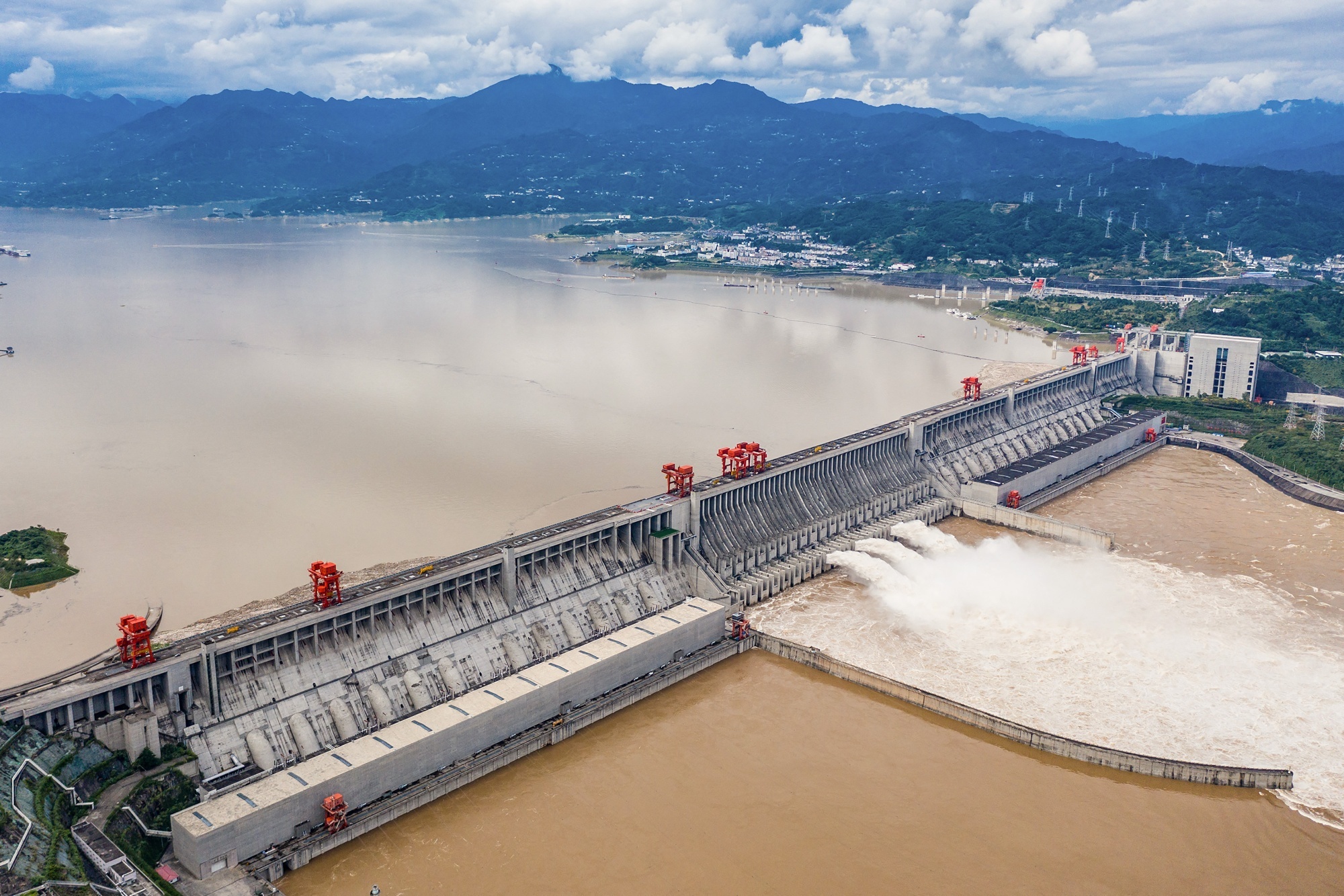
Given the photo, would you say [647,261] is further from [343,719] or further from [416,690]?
[343,719]

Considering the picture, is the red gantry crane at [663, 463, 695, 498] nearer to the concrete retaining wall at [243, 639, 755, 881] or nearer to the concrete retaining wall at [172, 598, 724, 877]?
the concrete retaining wall at [172, 598, 724, 877]

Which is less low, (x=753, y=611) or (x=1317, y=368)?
(x=1317, y=368)

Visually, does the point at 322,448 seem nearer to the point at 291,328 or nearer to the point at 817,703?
the point at 817,703

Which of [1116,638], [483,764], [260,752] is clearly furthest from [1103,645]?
[260,752]

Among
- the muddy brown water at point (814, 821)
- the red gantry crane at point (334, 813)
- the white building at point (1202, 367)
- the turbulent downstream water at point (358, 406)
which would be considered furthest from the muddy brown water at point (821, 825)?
the white building at point (1202, 367)

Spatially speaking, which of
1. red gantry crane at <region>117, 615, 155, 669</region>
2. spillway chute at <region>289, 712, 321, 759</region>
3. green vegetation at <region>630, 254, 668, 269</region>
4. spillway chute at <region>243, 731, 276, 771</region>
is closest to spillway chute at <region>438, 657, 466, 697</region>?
spillway chute at <region>289, 712, 321, 759</region>
